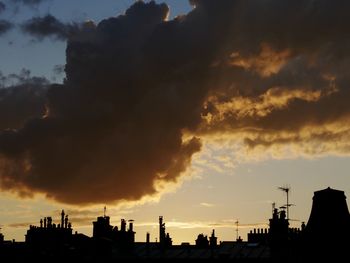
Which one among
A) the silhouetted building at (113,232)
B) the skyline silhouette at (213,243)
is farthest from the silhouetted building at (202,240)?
the silhouetted building at (113,232)

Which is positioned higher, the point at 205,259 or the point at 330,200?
the point at 330,200

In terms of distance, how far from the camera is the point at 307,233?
200 ft

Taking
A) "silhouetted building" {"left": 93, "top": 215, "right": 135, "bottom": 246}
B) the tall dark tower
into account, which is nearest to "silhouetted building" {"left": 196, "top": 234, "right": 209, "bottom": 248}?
"silhouetted building" {"left": 93, "top": 215, "right": 135, "bottom": 246}

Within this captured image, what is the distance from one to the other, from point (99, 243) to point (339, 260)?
2668 centimetres

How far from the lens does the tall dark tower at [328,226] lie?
5934 cm

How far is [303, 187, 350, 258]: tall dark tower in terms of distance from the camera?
195ft

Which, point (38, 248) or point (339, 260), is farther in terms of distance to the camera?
point (38, 248)

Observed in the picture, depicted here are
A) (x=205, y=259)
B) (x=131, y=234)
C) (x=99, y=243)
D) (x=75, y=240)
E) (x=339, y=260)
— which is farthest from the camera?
(x=75, y=240)

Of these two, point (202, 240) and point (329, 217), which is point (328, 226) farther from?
point (202, 240)

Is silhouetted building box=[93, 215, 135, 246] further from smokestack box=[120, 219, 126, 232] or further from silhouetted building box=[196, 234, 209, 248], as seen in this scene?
silhouetted building box=[196, 234, 209, 248]

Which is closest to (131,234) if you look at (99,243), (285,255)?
(99,243)

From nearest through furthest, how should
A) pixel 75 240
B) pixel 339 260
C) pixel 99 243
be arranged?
pixel 339 260
pixel 99 243
pixel 75 240

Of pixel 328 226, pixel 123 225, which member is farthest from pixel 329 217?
pixel 123 225

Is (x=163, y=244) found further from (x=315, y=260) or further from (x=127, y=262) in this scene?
(x=315, y=260)
